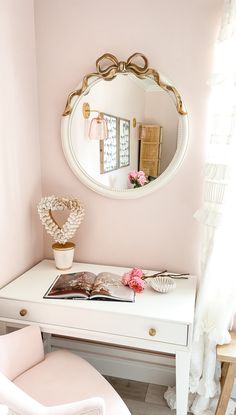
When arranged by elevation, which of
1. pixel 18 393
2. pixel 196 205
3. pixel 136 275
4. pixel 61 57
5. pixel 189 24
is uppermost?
pixel 189 24

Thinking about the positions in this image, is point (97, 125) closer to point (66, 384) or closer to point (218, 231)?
Answer: point (218, 231)

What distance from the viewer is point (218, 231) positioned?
4.70 ft

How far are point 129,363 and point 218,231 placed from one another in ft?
3.26

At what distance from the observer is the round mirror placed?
1.57 m

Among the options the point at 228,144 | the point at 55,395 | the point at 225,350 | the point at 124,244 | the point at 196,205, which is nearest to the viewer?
the point at 55,395

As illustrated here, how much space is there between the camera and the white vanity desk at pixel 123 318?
131 centimetres

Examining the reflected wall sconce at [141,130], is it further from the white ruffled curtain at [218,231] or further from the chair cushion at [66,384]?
the chair cushion at [66,384]

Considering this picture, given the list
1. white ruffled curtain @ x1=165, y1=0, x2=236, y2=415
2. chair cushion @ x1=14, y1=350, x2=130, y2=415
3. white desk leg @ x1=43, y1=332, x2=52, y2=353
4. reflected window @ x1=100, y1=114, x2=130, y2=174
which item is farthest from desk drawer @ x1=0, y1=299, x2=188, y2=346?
reflected window @ x1=100, y1=114, x2=130, y2=174

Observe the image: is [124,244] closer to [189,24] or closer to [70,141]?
[70,141]

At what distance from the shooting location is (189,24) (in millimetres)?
1467

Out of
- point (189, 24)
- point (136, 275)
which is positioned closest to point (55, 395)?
point (136, 275)

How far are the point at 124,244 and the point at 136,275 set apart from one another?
0.95 feet

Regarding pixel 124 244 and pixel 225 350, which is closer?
pixel 225 350

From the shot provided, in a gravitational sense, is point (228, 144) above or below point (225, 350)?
above
